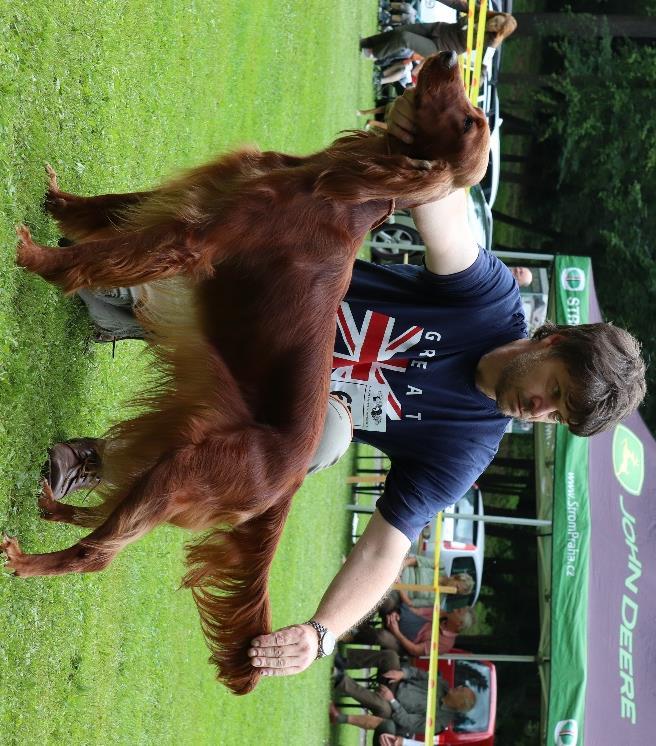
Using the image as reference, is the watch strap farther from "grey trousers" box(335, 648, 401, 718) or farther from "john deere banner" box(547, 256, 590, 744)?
"grey trousers" box(335, 648, 401, 718)

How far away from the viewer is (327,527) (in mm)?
8578

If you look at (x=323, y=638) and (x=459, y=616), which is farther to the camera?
(x=459, y=616)

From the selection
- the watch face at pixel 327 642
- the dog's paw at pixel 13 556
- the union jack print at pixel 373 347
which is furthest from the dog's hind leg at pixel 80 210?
the watch face at pixel 327 642

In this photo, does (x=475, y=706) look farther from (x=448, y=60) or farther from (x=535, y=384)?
(x=448, y=60)

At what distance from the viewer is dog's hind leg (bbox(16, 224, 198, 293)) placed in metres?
2.54

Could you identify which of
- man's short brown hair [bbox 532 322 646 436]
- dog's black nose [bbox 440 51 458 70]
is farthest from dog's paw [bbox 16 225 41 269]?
man's short brown hair [bbox 532 322 646 436]

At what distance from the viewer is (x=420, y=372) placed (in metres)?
3.36

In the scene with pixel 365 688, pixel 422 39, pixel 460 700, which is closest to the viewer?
pixel 365 688

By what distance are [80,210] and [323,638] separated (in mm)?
1747

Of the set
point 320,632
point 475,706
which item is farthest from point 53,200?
point 475,706

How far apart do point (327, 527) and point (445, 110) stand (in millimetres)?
6582

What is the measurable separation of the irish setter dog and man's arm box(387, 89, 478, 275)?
0.04 m

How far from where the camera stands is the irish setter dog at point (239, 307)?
Answer: 249cm

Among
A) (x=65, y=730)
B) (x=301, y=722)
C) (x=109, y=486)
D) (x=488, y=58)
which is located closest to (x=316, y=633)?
(x=109, y=486)
